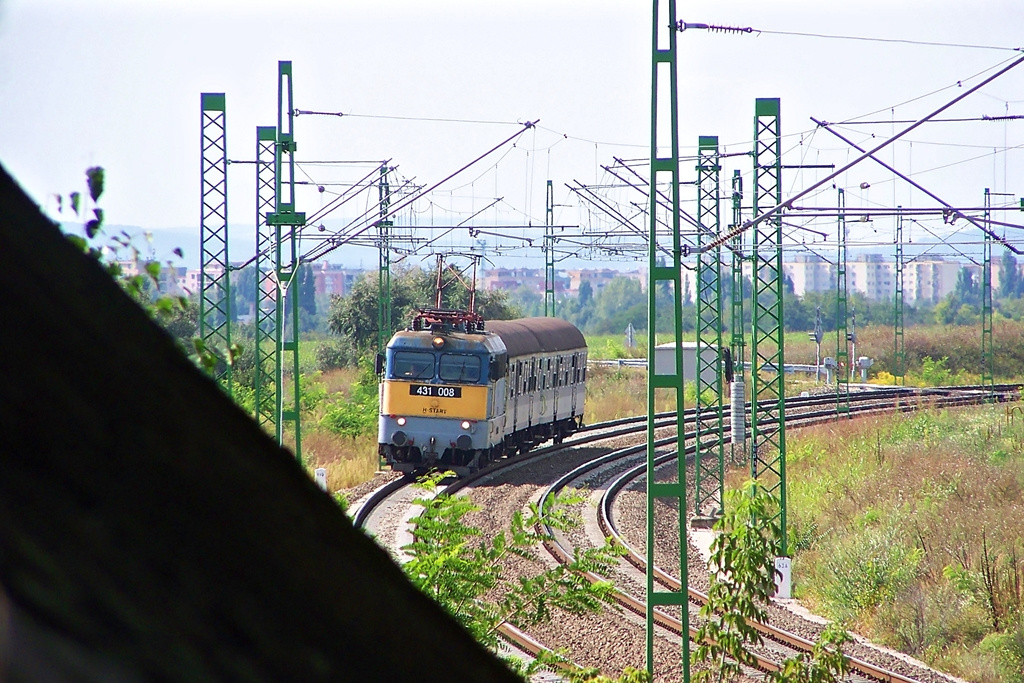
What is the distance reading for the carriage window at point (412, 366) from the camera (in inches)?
909

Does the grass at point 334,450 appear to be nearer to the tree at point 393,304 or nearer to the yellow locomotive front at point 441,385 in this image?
the yellow locomotive front at point 441,385

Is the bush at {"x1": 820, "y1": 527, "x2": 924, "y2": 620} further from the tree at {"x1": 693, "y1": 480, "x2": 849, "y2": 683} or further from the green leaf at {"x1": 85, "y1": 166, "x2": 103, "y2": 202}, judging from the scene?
the green leaf at {"x1": 85, "y1": 166, "x2": 103, "y2": 202}

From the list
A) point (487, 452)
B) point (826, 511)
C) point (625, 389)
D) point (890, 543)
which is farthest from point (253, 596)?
point (625, 389)

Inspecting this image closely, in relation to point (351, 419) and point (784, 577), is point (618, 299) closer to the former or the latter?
point (351, 419)

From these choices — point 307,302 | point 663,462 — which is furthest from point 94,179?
point 307,302

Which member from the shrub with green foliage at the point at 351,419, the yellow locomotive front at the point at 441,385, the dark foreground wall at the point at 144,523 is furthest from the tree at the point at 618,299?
the dark foreground wall at the point at 144,523

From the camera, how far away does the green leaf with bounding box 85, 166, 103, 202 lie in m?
4.05

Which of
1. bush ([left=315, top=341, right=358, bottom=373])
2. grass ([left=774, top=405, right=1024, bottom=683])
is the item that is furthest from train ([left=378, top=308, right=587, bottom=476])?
bush ([left=315, top=341, right=358, bottom=373])

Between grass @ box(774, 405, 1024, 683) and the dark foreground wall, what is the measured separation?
12648 millimetres

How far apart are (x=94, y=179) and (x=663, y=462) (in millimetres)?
25073

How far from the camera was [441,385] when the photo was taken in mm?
23000

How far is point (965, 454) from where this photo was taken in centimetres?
2372

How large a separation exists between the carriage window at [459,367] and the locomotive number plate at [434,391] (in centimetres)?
21

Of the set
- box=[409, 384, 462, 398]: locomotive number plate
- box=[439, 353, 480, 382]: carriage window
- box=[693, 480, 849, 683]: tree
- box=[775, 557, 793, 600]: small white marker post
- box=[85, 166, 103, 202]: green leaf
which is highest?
box=[85, 166, 103, 202]: green leaf
